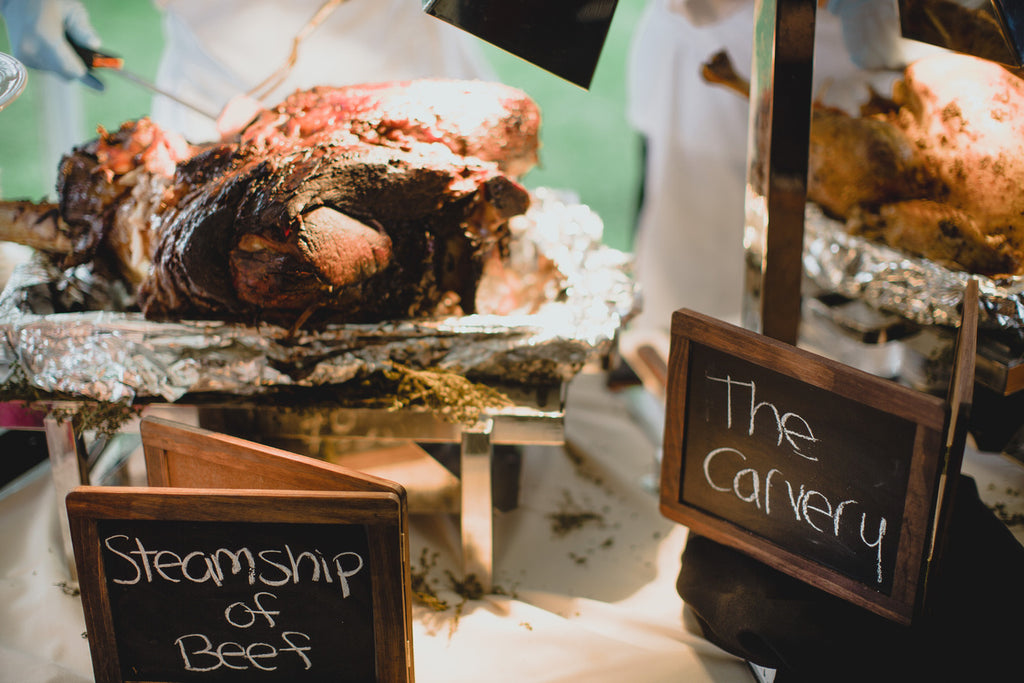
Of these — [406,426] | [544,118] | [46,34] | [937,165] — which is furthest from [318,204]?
[544,118]

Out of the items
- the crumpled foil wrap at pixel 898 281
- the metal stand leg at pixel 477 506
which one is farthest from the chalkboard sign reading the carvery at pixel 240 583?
the crumpled foil wrap at pixel 898 281

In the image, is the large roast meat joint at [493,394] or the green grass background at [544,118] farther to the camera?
the green grass background at [544,118]

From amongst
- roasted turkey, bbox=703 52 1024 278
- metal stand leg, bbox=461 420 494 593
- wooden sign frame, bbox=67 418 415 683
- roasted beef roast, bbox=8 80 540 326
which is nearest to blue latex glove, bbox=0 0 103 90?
roasted beef roast, bbox=8 80 540 326

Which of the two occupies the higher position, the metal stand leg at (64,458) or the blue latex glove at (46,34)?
the blue latex glove at (46,34)

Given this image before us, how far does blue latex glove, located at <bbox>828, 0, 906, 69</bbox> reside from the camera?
1766 mm

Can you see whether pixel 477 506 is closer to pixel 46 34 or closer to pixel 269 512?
pixel 269 512

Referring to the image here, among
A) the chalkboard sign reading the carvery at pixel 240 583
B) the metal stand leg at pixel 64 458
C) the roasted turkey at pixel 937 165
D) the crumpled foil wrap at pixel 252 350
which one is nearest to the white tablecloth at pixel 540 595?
the metal stand leg at pixel 64 458

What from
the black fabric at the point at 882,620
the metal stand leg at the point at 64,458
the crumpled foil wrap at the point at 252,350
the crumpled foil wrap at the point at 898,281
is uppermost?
the crumpled foil wrap at the point at 898,281

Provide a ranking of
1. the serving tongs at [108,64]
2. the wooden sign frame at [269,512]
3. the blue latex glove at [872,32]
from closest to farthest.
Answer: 1. the wooden sign frame at [269,512]
2. the serving tongs at [108,64]
3. the blue latex glove at [872,32]

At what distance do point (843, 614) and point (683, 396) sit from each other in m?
0.39

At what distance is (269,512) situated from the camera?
874 millimetres

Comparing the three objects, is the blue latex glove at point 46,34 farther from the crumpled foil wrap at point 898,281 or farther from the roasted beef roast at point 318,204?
the crumpled foil wrap at point 898,281

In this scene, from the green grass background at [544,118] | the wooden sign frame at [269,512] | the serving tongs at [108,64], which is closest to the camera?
the wooden sign frame at [269,512]

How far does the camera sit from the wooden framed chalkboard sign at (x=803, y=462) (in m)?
0.93
